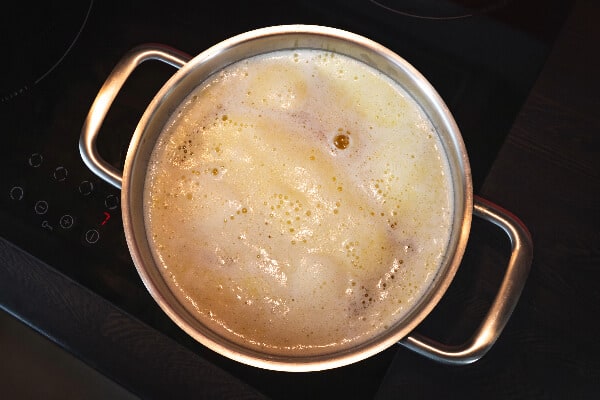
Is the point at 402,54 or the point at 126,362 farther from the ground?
the point at 402,54

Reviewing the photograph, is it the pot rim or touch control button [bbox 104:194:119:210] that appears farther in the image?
touch control button [bbox 104:194:119:210]

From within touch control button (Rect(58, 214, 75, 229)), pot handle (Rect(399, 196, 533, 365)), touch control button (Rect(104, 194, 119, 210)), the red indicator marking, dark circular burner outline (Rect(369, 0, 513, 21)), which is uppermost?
dark circular burner outline (Rect(369, 0, 513, 21))

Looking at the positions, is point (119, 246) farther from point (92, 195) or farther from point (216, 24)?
point (216, 24)

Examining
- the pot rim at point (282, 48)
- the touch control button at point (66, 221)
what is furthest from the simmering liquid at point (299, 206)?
the touch control button at point (66, 221)

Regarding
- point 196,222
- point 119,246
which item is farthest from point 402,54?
point 119,246

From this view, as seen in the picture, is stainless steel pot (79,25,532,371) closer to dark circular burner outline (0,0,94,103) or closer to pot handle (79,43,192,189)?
pot handle (79,43,192,189)

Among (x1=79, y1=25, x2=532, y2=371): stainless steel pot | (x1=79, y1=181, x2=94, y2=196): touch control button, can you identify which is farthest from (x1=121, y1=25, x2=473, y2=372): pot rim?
(x1=79, y1=181, x2=94, y2=196): touch control button

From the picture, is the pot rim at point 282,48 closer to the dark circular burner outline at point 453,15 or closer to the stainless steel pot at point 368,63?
the stainless steel pot at point 368,63
